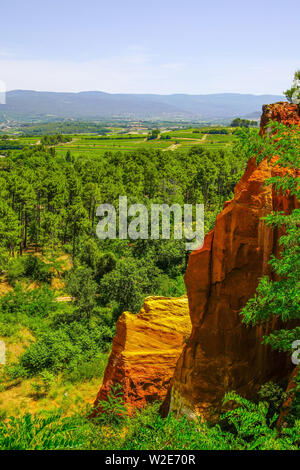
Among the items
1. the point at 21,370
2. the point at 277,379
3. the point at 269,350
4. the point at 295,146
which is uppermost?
→ the point at 295,146

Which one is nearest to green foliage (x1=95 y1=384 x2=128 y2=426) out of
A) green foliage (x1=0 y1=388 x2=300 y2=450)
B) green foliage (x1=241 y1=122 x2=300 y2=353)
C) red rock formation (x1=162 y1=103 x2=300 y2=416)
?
green foliage (x1=0 y1=388 x2=300 y2=450)

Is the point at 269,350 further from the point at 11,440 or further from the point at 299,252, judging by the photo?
the point at 11,440

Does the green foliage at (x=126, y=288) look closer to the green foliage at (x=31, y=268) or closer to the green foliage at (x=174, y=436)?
the green foliage at (x=31, y=268)

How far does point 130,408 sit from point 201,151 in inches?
2920

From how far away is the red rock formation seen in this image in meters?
11.4

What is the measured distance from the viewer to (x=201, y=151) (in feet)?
265

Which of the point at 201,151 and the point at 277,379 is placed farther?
the point at 201,151

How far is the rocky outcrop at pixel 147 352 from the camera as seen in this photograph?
14602 millimetres

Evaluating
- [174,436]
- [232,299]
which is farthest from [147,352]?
[174,436]

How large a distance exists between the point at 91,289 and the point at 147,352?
16.0m

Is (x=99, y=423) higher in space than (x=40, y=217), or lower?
lower

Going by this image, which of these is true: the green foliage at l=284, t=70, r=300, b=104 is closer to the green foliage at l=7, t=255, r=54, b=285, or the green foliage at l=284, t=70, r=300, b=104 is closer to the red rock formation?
the red rock formation

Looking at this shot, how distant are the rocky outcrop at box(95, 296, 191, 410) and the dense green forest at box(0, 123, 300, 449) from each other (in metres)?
0.93
